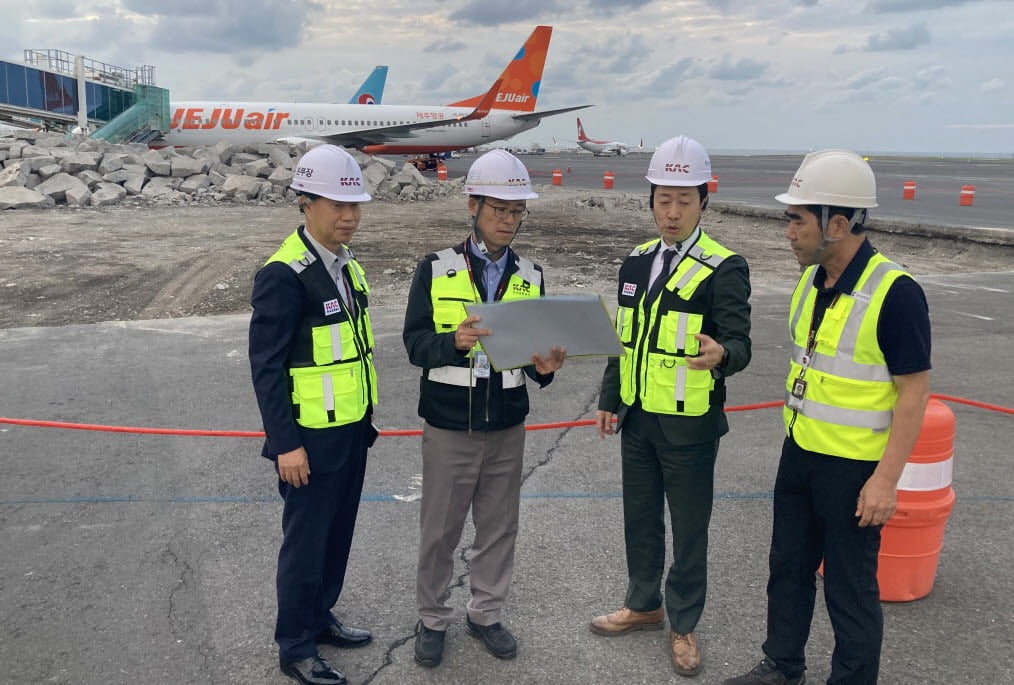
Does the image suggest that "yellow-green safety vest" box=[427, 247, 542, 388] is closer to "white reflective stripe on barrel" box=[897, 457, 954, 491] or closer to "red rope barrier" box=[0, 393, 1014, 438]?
"white reflective stripe on barrel" box=[897, 457, 954, 491]

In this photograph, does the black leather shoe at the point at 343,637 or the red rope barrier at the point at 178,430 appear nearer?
the black leather shoe at the point at 343,637

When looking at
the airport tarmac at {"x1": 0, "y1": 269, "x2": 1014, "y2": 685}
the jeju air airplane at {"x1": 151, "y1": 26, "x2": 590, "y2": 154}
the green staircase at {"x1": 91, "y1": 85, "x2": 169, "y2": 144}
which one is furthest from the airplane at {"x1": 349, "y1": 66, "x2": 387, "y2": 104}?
the airport tarmac at {"x1": 0, "y1": 269, "x2": 1014, "y2": 685}

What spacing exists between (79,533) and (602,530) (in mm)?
2899

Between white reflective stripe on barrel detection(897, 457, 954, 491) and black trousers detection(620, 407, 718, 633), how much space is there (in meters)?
1.02

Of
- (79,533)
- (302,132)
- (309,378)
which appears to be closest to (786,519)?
(309,378)

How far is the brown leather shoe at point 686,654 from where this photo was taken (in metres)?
3.36

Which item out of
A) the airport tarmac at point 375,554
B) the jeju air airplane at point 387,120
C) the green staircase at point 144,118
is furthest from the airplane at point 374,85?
the airport tarmac at point 375,554

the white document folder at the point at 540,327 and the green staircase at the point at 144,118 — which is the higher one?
the green staircase at the point at 144,118

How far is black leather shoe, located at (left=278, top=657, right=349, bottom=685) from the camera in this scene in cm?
322

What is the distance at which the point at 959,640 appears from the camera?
3.60 metres

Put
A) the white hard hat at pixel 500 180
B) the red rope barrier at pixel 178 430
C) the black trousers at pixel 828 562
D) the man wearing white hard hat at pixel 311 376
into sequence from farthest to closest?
the red rope barrier at pixel 178 430
the white hard hat at pixel 500 180
the man wearing white hard hat at pixel 311 376
the black trousers at pixel 828 562

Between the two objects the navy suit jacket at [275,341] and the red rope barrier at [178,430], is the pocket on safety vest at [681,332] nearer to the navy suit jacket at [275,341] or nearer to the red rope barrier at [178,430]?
the navy suit jacket at [275,341]

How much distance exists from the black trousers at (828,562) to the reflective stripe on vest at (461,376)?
1094 millimetres

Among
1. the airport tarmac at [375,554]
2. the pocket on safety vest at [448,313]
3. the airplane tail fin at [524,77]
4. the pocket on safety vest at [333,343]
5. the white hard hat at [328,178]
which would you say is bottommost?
the airport tarmac at [375,554]
